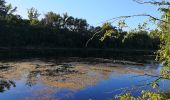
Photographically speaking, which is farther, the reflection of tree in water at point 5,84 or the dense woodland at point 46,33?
the dense woodland at point 46,33

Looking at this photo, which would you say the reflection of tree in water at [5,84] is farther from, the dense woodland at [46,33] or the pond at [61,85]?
the dense woodland at [46,33]

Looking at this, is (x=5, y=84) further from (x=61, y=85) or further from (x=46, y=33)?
(x=46, y=33)

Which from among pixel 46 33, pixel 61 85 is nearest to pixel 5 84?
pixel 61 85

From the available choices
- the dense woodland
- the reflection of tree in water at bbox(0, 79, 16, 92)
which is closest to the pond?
the reflection of tree in water at bbox(0, 79, 16, 92)

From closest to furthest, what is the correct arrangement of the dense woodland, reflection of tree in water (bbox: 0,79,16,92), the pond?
the pond, reflection of tree in water (bbox: 0,79,16,92), the dense woodland

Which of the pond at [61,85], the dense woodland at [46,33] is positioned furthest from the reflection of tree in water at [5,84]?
the dense woodland at [46,33]

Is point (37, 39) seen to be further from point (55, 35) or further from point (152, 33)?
point (152, 33)

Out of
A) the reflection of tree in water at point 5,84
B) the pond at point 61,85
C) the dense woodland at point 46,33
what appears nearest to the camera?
the pond at point 61,85

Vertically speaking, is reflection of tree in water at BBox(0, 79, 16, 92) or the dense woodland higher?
the dense woodland

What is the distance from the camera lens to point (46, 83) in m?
24.4

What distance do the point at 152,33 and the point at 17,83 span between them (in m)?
19.9

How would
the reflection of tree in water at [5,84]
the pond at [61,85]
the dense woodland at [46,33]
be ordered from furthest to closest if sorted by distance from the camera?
the dense woodland at [46,33]
the reflection of tree in water at [5,84]
the pond at [61,85]

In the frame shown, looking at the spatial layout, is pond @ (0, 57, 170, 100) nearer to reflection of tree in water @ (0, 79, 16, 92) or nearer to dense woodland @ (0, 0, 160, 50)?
reflection of tree in water @ (0, 79, 16, 92)

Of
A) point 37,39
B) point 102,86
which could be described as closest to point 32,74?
point 102,86
